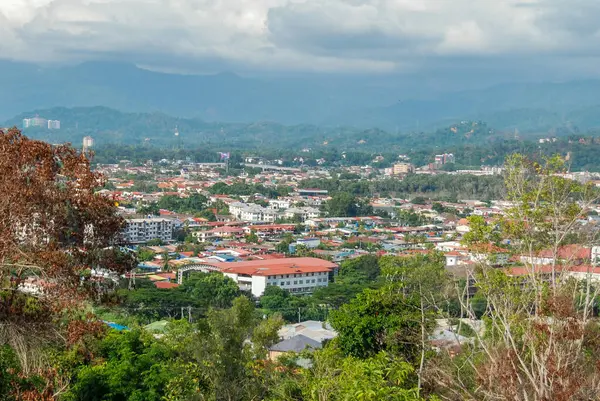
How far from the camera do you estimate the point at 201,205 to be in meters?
39.8

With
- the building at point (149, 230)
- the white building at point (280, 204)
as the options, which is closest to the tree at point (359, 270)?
the building at point (149, 230)

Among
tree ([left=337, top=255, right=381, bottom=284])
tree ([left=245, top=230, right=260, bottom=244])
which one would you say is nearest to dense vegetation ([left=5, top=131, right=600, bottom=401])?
tree ([left=337, top=255, right=381, bottom=284])

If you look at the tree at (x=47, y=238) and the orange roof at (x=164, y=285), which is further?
the orange roof at (x=164, y=285)

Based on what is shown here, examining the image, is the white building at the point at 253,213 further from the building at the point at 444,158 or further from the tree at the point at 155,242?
the building at the point at 444,158

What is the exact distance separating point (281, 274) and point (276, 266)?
1.08 metres

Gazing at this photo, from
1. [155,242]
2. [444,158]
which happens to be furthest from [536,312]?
[444,158]

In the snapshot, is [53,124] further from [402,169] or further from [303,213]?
[303,213]

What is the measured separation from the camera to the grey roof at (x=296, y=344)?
36.6 ft

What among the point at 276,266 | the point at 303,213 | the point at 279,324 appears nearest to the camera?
the point at 279,324

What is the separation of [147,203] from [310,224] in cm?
830

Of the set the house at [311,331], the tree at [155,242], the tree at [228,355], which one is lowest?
the tree at [155,242]

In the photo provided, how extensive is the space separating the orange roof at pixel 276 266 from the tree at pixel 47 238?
13935 mm

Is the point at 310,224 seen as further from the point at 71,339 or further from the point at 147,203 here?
the point at 71,339

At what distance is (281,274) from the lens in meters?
20.0
